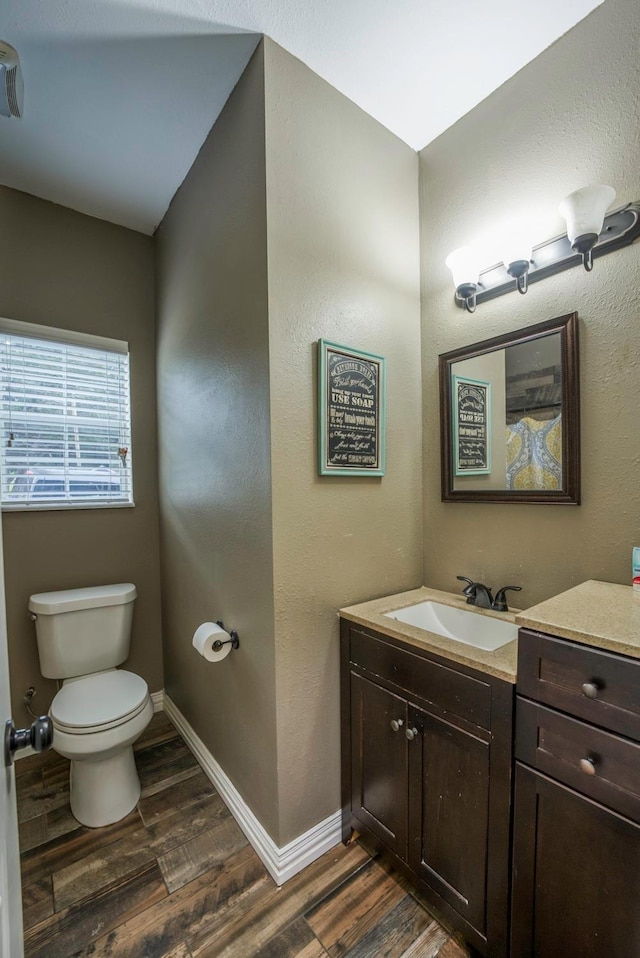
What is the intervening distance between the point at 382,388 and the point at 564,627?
106cm

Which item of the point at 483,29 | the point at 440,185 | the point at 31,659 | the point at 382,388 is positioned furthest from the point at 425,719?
the point at 483,29

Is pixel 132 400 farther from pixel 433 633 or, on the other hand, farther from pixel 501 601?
pixel 501 601

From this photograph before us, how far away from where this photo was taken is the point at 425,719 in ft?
3.99

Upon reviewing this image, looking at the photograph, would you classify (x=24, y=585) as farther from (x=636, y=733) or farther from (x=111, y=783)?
(x=636, y=733)

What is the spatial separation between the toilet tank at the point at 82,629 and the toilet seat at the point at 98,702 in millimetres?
83

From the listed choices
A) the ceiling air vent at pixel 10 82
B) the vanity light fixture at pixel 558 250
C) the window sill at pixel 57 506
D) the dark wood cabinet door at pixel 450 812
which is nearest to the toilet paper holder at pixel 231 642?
the dark wood cabinet door at pixel 450 812

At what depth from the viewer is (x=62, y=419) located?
2102mm

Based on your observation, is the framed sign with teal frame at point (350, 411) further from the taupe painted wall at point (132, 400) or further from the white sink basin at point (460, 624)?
the taupe painted wall at point (132, 400)

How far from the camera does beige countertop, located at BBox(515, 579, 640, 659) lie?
2.82 feet

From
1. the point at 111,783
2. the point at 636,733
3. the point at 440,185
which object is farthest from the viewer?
the point at 440,185

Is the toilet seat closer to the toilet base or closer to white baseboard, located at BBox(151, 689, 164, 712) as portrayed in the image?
the toilet base

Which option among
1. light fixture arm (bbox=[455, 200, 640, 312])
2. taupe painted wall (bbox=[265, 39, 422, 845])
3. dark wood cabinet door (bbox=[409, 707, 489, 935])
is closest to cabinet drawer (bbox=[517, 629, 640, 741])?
dark wood cabinet door (bbox=[409, 707, 489, 935])

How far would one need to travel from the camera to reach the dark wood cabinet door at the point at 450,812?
1078 mm

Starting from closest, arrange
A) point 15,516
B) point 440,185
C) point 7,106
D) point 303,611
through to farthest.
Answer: point 7,106
point 303,611
point 440,185
point 15,516
